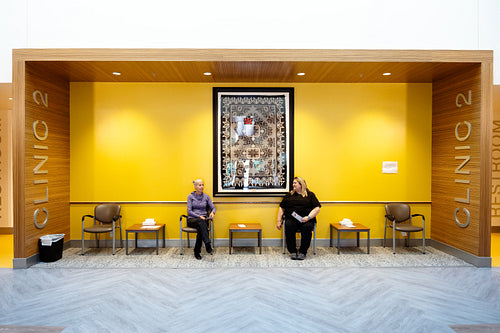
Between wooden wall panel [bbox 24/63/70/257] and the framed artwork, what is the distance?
2742 mm

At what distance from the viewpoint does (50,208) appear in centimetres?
488

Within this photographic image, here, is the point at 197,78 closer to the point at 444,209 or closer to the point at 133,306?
the point at 133,306

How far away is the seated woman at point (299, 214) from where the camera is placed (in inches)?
192

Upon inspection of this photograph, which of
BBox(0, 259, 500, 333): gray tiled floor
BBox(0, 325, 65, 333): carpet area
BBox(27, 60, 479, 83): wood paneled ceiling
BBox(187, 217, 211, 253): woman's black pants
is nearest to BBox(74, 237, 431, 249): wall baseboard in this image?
BBox(187, 217, 211, 253): woman's black pants

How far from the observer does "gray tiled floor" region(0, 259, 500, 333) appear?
2875 mm

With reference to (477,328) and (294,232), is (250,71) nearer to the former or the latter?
(294,232)

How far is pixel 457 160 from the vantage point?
488 centimetres

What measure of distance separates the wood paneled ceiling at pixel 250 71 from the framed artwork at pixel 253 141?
35 centimetres

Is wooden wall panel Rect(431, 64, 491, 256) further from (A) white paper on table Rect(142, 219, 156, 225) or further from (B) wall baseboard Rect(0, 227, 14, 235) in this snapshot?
(B) wall baseboard Rect(0, 227, 14, 235)

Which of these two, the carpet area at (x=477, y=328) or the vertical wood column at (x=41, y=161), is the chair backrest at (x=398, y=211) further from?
the vertical wood column at (x=41, y=161)

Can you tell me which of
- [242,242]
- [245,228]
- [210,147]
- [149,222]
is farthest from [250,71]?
[149,222]

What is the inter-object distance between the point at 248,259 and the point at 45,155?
3.77 m

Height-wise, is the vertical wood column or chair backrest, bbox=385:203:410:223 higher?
the vertical wood column
